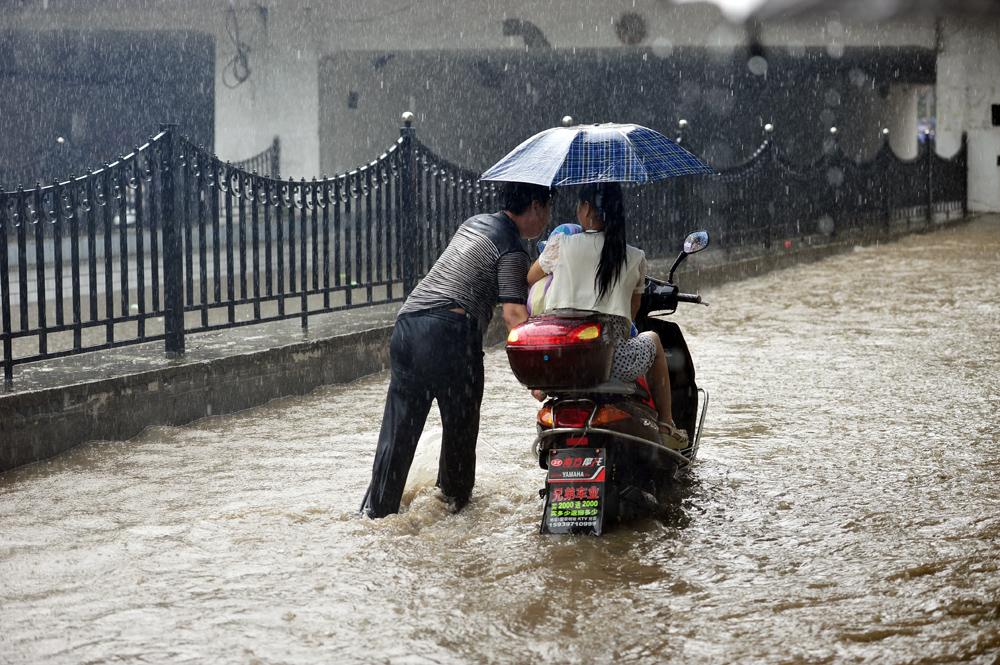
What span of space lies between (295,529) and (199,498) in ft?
2.88

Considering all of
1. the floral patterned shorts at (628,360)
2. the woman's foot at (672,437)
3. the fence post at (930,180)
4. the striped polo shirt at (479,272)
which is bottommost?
the woman's foot at (672,437)

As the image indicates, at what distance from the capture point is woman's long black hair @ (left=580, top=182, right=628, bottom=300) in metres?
4.47

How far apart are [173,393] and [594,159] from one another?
353 cm

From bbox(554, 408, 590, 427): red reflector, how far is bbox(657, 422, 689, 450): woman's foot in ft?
1.64

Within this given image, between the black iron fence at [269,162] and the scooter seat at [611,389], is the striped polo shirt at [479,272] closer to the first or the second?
the scooter seat at [611,389]

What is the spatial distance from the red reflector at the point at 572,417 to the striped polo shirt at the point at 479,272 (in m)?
0.51

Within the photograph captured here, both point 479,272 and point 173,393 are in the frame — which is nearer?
point 479,272

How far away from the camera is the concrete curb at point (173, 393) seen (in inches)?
234

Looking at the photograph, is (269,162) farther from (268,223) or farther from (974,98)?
(974,98)

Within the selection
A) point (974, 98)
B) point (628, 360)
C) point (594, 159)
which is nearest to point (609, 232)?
point (594, 159)

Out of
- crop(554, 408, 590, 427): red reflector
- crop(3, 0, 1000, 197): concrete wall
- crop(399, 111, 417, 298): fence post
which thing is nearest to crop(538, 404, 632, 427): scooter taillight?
crop(554, 408, 590, 427): red reflector

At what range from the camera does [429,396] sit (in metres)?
4.75

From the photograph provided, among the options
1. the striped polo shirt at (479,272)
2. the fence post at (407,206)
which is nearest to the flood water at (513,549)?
the striped polo shirt at (479,272)

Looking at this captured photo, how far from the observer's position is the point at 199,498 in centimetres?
545
